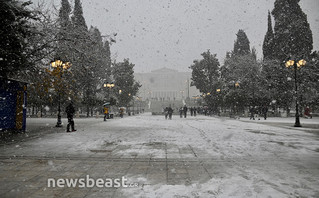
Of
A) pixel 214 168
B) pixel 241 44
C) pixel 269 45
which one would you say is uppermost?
pixel 241 44

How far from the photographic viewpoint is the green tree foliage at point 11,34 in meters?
7.47

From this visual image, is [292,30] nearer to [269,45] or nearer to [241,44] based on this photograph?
[269,45]

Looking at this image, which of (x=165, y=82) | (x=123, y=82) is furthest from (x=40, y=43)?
(x=165, y=82)

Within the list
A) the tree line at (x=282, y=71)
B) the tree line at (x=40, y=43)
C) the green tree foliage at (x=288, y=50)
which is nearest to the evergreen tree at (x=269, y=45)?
the tree line at (x=282, y=71)

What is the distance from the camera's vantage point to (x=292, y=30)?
1236 inches

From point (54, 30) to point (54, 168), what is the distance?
27.1 feet

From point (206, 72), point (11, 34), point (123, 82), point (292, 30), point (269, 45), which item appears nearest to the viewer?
point (11, 34)

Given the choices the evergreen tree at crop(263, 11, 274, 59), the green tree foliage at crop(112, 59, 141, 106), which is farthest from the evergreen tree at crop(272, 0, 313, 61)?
the green tree foliage at crop(112, 59, 141, 106)

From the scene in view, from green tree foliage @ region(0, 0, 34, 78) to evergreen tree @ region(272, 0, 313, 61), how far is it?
109ft

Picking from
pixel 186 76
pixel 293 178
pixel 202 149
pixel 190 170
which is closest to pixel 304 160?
pixel 293 178

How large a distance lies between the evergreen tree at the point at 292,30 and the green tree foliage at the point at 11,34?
33079 mm

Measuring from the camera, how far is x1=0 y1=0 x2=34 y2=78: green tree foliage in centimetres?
747

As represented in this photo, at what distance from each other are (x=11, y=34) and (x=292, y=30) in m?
35.0

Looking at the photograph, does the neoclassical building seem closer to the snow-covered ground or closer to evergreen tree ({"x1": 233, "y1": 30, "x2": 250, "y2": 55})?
evergreen tree ({"x1": 233, "y1": 30, "x2": 250, "y2": 55})
